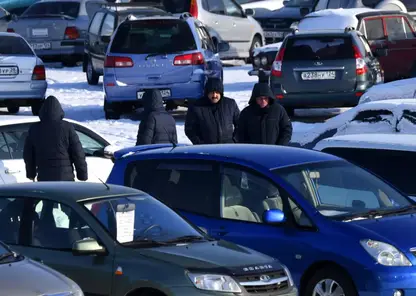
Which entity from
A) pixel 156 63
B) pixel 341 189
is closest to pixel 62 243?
pixel 341 189

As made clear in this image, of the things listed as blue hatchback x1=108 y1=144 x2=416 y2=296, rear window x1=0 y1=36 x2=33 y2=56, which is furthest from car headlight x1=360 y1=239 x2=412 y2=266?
rear window x1=0 y1=36 x2=33 y2=56

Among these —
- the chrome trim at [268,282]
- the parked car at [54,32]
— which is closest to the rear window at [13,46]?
the parked car at [54,32]

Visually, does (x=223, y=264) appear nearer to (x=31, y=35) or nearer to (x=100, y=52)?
(x=100, y=52)

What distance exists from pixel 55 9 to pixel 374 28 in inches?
357

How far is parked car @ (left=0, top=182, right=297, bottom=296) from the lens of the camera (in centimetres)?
854

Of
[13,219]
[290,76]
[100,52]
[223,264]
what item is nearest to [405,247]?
[223,264]

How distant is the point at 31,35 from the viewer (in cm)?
3094

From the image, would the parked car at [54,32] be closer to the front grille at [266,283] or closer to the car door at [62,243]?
the car door at [62,243]

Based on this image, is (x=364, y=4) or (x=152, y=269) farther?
(x=364, y=4)

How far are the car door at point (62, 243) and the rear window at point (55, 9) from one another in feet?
74.2

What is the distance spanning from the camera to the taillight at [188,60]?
2147cm

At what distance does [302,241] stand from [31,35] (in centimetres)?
2183

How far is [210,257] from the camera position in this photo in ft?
28.7

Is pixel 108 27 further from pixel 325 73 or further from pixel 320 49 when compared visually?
pixel 325 73
